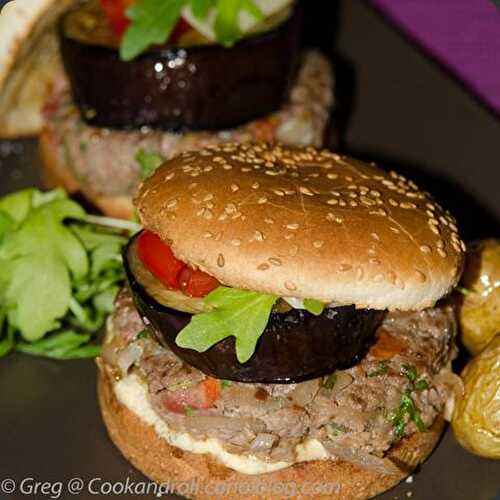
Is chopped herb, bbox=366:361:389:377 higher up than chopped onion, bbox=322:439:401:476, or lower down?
higher up

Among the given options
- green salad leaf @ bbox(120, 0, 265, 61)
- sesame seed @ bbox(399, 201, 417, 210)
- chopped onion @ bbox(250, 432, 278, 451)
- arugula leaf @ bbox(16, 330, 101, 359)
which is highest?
sesame seed @ bbox(399, 201, 417, 210)

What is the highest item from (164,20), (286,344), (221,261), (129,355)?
(221,261)

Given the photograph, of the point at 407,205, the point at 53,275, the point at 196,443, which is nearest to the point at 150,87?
the point at 53,275

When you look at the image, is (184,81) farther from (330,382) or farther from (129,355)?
(330,382)

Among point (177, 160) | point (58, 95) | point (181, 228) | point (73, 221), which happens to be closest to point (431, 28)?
point (58, 95)

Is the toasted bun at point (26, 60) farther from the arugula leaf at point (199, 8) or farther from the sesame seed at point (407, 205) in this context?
the sesame seed at point (407, 205)

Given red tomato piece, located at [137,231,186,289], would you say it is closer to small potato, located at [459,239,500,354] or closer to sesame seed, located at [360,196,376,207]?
sesame seed, located at [360,196,376,207]

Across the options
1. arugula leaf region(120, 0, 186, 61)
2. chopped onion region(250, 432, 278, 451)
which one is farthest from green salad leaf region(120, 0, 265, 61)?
chopped onion region(250, 432, 278, 451)
